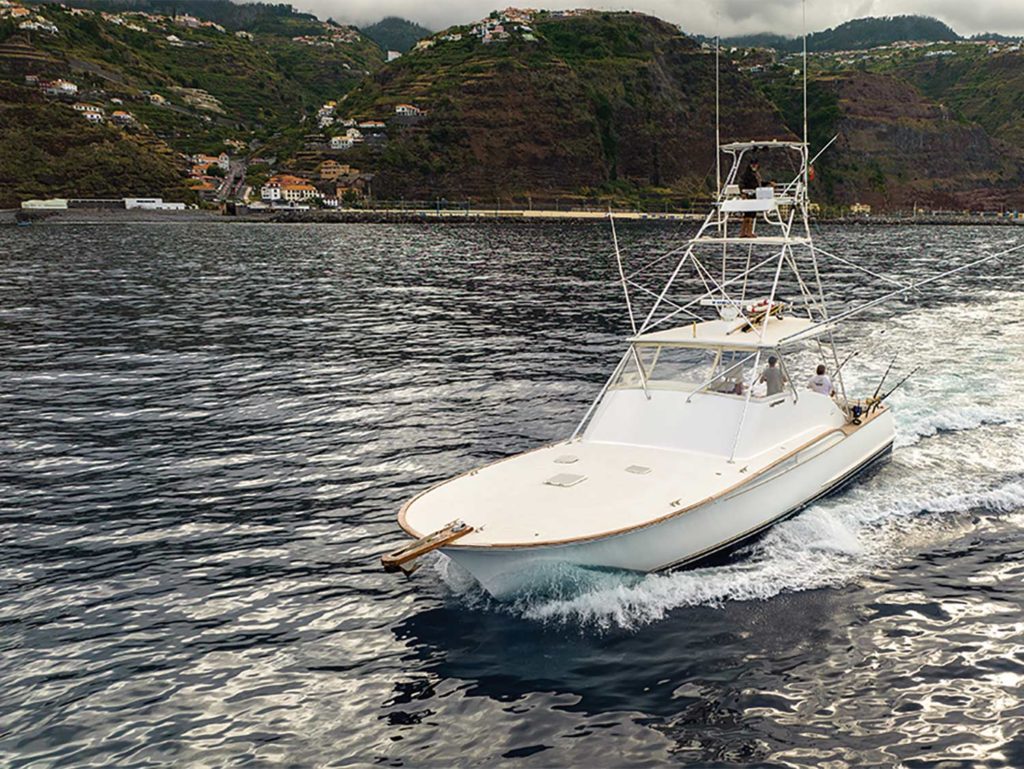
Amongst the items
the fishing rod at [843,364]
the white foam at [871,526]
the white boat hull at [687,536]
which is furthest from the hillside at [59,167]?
the white boat hull at [687,536]

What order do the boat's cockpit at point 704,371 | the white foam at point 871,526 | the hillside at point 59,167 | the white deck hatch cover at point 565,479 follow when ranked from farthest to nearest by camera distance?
1. the hillside at point 59,167
2. the boat's cockpit at point 704,371
3. the white deck hatch cover at point 565,479
4. the white foam at point 871,526

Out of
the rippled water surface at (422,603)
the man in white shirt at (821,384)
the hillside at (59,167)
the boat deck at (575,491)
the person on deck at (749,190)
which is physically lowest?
the rippled water surface at (422,603)

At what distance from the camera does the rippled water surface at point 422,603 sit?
9.98 metres

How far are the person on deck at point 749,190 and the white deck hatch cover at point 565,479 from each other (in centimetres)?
824

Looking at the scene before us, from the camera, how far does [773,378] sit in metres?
17.1

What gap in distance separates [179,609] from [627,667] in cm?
737

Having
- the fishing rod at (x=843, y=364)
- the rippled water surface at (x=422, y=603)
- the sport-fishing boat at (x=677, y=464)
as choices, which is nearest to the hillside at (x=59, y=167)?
the rippled water surface at (x=422, y=603)

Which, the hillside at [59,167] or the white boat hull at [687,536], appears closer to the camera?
the white boat hull at [687,536]

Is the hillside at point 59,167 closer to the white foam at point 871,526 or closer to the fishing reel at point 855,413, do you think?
the white foam at point 871,526

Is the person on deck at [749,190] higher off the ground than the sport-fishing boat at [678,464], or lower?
higher

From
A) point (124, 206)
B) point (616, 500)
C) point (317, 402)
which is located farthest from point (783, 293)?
point (124, 206)

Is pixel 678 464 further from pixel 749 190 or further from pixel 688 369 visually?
pixel 749 190

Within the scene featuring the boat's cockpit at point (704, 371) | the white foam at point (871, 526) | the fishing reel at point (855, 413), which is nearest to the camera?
the white foam at point (871, 526)

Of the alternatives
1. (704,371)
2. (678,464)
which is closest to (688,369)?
(704,371)
